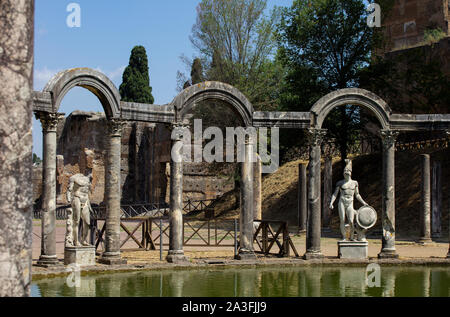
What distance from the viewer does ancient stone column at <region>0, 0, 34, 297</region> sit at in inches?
183

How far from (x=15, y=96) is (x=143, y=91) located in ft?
152

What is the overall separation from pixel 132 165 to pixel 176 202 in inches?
1108

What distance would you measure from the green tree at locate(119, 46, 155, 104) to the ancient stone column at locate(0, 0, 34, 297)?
45.3m

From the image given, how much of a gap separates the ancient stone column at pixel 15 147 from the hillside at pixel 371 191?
2058cm

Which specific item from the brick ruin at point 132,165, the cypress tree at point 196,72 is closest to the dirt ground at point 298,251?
the cypress tree at point 196,72

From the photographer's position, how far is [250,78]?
1244 inches

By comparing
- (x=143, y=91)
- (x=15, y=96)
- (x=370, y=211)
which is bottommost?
(x=370, y=211)

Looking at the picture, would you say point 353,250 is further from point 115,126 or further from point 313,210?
point 115,126

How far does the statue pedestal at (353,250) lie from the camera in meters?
15.4

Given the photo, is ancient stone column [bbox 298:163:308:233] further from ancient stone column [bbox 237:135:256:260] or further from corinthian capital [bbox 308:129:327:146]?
ancient stone column [bbox 237:135:256:260]

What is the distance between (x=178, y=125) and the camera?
14.9 metres

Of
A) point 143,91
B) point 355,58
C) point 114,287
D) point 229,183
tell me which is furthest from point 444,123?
point 143,91
